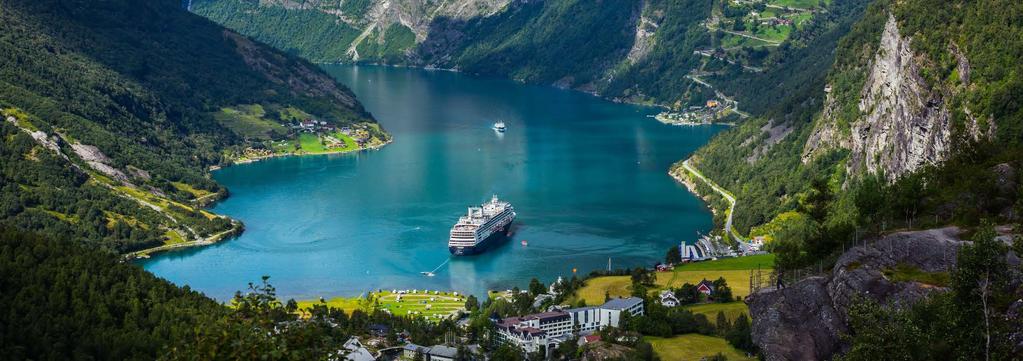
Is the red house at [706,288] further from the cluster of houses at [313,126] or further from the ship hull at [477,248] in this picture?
the cluster of houses at [313,126]

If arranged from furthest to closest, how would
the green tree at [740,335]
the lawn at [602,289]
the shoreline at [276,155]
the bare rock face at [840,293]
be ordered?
the shoreline at [276,155] < the lawn at [602,289] < the green tree at [740,335] < the bare rock face at [840,293]

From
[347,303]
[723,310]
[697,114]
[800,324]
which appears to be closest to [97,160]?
[347,303]

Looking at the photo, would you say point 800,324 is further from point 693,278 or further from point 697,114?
point 697,114

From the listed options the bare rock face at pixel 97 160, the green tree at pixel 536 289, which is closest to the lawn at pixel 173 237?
the bare rock face at pixel 97 160

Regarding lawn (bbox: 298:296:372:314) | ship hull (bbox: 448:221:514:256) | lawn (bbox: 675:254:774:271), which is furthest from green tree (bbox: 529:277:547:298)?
ship hull (bbox: 448:221:514:256)

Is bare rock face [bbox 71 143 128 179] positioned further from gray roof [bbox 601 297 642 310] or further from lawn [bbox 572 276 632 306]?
gray roof [bbox 601 297 642 310]

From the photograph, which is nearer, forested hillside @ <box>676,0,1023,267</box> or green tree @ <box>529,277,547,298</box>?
forested hillside @ <box>676,0,1023,267</box>
